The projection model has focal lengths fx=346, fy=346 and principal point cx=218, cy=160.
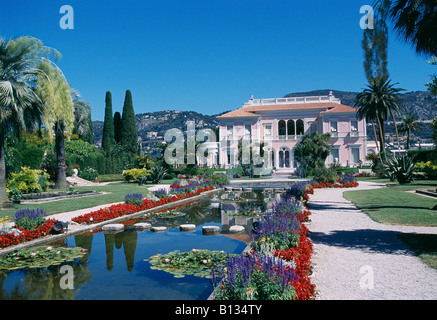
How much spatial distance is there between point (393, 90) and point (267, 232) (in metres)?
35.0

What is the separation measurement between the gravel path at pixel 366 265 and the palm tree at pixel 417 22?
12.8 ft

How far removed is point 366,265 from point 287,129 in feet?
135

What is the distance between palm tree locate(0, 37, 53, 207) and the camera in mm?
12102

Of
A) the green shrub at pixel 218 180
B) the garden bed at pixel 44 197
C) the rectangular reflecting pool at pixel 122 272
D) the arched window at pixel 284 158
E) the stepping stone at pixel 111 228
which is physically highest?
the arched window at pixel 284 158

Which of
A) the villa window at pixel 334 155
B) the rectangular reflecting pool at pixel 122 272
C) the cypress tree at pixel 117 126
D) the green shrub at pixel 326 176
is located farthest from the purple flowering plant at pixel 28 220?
the cypress tree at pixel 117 126

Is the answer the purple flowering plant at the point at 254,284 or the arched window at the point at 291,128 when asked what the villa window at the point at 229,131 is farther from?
the purple flowering plant at the point at 254,284

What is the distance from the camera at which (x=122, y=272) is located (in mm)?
5648

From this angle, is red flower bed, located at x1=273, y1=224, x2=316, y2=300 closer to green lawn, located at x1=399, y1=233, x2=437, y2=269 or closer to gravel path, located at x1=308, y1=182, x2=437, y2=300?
gravel path, located at x1=308, y1=182, x2=437, y2=300

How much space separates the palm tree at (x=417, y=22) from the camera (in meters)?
6.48

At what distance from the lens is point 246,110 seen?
45.5 meters

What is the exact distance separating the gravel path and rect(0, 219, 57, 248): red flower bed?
5.86 metres

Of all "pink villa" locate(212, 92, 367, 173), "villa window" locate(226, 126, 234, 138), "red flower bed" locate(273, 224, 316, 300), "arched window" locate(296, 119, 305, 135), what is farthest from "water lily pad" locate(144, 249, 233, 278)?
"arched window" locate(296, 119, 305, 135)

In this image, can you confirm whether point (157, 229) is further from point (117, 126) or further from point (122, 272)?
point (117, 126)
